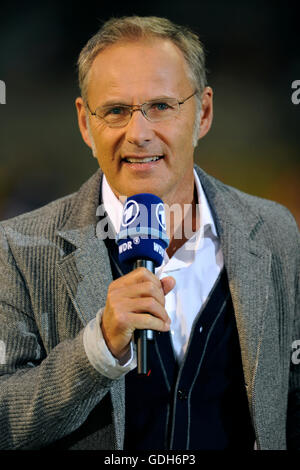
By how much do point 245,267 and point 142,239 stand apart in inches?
26.9

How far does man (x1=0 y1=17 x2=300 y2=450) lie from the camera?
1519 mm

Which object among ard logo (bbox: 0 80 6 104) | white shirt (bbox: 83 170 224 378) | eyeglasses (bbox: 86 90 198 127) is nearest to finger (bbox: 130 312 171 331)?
white shirt (bbox: 83 170 224 378)

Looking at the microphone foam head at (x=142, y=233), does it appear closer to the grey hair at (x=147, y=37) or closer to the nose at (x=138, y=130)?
the nose at (x=138, y=130)

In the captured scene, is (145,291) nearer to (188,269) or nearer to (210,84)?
(188,269)

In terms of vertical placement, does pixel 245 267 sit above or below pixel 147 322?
above

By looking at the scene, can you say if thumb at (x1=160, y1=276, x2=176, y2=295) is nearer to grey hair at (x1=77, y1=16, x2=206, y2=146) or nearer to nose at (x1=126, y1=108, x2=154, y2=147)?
nose at (x1=126, y1=108, x2=154, y2=147)

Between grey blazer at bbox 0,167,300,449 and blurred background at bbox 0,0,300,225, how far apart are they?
1.18 feet

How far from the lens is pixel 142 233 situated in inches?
45.1

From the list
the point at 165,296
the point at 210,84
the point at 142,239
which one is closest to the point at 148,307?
the point at 142,239

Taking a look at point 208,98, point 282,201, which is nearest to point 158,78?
point 208,98

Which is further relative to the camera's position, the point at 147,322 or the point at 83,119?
the point at 83,119

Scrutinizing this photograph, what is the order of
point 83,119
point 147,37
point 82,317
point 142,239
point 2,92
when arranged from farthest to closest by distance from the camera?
point 2,92
point 83,119
point 147,37
point 82,317
point 142,239

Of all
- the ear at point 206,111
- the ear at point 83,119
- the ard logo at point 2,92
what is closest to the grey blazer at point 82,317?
the ear at point 83,119

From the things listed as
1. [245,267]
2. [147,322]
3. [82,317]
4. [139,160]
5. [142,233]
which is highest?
[139,160]
